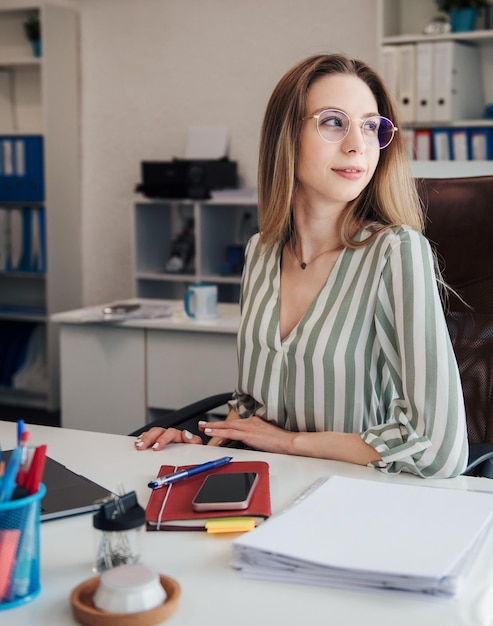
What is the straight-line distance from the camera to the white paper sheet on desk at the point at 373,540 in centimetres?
92

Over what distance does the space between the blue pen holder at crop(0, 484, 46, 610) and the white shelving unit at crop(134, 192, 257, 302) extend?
146 inches

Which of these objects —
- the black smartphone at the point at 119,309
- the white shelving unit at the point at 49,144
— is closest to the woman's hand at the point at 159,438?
the black smartphone at the point at 119,309

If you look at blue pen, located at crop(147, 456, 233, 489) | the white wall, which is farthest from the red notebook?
the white wall

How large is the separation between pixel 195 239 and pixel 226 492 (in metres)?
3.70

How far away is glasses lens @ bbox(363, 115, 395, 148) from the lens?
→ 1594mm

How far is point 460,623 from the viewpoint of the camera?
0.86 metres

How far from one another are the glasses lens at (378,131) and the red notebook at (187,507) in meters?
0.65

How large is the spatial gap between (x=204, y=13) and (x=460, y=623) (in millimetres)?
4525

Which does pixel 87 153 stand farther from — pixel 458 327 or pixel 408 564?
pixel 408 564

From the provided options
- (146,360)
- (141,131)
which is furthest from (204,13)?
(146,360)

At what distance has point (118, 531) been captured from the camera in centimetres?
92

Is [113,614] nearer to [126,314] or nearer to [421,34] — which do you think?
[126,314]

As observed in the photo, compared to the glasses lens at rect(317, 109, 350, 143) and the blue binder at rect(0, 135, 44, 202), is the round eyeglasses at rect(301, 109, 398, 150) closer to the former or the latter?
the glasses lens at rect(317, 109, 350, 143)

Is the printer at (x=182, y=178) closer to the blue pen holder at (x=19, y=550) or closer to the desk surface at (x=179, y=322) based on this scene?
the desk surface at (x=179, y=322)
